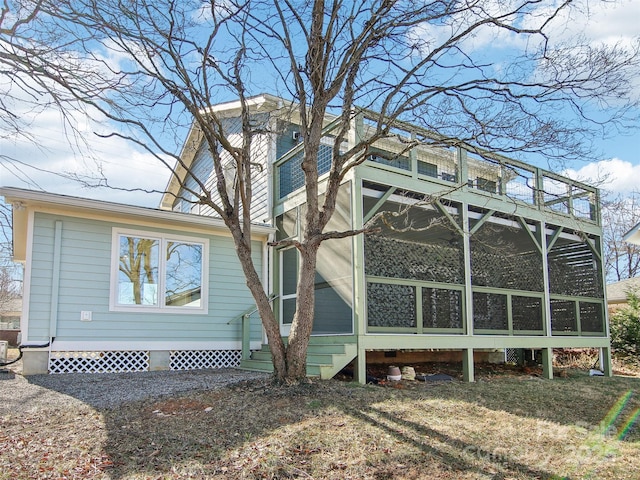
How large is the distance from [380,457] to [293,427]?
3.15 feet

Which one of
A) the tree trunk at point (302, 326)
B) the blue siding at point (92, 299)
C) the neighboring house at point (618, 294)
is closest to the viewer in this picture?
the tree trunk at point (302, 326)

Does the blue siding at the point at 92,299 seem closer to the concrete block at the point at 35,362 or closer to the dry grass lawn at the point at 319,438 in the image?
the concrete block at the point at 35,362

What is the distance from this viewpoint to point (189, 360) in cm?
959

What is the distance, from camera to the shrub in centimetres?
1312

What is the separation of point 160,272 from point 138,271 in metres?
0.38

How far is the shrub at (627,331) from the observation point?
1312 cm

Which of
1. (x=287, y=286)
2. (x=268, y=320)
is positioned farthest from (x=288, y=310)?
(x=268, y=320)

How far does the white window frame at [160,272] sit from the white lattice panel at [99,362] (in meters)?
0.78

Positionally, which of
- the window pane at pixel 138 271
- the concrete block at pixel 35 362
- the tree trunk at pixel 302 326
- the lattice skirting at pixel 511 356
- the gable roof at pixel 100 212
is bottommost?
the lattice skirting at pixel 511 356

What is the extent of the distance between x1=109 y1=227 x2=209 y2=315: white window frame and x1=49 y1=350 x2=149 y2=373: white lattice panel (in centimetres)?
78

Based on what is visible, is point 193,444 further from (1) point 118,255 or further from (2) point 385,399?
(1) point 118,255

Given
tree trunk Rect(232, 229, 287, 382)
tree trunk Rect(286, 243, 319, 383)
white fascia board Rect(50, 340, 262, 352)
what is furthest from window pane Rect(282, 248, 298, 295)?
tree trunk Rect(286, 243, 319, 383)

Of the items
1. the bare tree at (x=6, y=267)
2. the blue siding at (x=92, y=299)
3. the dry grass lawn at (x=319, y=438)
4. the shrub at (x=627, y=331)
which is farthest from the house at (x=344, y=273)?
the shrub at (x=627, y=331)

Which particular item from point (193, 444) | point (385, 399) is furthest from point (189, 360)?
point (193, 444)
